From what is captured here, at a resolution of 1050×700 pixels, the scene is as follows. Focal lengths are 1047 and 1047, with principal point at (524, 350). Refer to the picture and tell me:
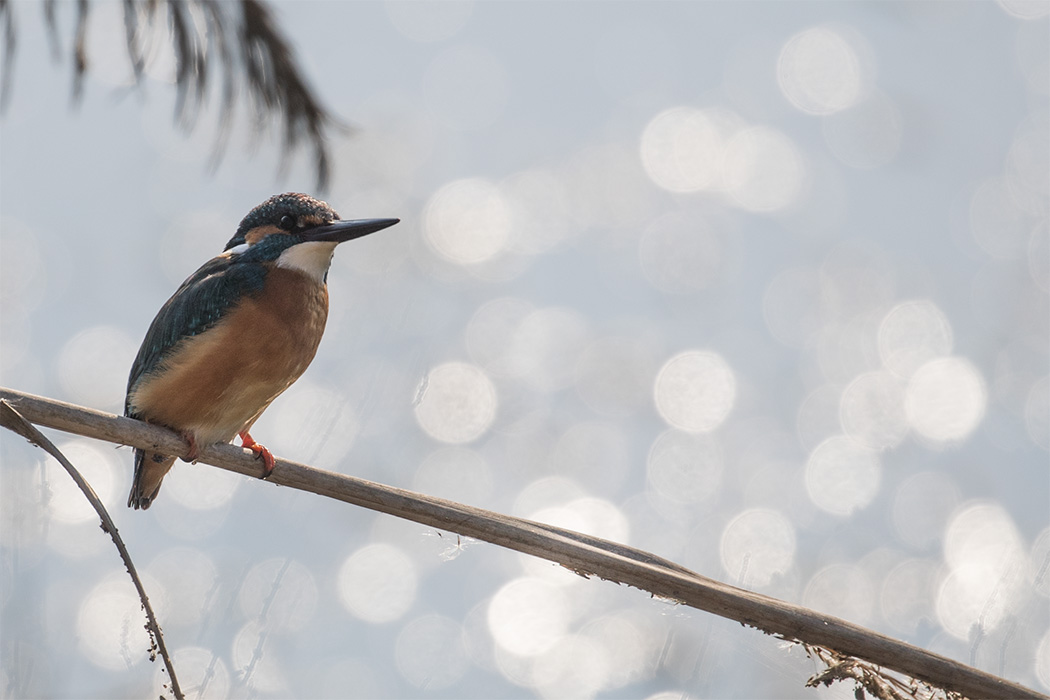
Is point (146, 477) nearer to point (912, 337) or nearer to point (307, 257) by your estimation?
point (307, 257)

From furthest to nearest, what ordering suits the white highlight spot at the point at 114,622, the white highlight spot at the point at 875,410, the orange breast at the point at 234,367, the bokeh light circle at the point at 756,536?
the white highlight spot at the point at 875,410, the bokeh light circle at the point at 756,536, the orange breast at the point at 234,367, the white highlight spot at the point at 114,622

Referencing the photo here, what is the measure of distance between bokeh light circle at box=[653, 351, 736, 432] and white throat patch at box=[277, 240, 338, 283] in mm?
7280

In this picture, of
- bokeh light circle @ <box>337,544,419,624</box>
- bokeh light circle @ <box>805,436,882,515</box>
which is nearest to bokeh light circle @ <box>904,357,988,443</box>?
bokeh light circle @ <box>805,436,882,515</box>

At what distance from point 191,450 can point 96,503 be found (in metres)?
0.83

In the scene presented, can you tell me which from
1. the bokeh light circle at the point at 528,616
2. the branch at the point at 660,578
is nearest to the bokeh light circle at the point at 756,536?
the bokeh light circle at the point at 528,616

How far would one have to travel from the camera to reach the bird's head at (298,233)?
2.98 metres

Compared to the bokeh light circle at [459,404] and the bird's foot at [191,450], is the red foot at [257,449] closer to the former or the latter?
the bird's foot at [191,450]

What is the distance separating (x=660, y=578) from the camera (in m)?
1.77

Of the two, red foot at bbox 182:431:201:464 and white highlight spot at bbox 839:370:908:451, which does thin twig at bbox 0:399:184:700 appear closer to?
red foot at bbox 182:431:201:464

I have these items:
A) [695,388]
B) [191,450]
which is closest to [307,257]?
[191,450]

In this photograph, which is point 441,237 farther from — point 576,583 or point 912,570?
point 912,570

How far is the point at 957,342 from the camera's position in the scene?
9.65 meters

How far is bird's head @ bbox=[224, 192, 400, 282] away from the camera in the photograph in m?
2.98

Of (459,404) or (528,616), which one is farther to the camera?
(459,404)
